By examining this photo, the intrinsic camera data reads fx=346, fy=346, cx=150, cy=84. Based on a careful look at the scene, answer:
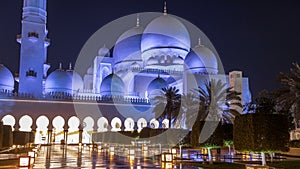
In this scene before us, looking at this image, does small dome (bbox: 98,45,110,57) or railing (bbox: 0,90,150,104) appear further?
small dome (bbox: 98,45,110,57)

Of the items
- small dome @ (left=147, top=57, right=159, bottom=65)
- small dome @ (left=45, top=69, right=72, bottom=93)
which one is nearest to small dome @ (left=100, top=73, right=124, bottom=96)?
small dome @ (left=45, top=69, right=72, bottom=93)

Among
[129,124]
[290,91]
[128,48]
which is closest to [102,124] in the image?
[129,124]

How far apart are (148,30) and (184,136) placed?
21982mm

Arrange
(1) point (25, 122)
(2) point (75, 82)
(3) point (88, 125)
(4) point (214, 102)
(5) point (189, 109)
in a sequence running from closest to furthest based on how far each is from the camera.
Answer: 1. (4) point (214, 102)
2. (5) point (189, 109)
3. (1) point (25, 122)
4. (3) point (88, 125)
5. (2) point (75, 82)

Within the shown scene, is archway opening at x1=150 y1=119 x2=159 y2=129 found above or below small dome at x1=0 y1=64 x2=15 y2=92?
below

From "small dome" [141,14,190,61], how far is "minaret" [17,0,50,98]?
11370 millimetres

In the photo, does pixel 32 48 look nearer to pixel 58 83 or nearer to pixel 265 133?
pixel 58 83

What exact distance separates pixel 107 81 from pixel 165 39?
27.0ft

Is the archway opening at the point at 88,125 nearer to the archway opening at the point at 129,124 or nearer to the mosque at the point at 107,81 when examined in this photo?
the mosque at the point at 107,81

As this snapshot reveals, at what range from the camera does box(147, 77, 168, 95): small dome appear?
33.9 m

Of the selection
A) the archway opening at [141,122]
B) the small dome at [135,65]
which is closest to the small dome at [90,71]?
the small dome at [135,65]

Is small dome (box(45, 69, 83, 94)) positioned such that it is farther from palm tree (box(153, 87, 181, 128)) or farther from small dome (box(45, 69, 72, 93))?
palm tree (box(153, 87, 181, 128))

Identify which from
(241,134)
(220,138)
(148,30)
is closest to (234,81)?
(148,30)

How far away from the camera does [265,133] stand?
30.5ft
